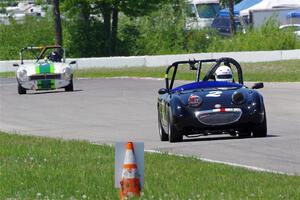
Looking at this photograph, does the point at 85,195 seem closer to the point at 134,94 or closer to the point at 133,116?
the point at 133,116

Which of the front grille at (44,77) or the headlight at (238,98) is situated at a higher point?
the headlight at (238,98)

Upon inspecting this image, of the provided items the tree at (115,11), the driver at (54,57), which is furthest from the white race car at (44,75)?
the tree at (115,11)

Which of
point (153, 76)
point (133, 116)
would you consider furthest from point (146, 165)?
point (153, 76)

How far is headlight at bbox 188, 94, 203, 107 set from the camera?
54.4ft

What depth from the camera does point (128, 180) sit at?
937 cm

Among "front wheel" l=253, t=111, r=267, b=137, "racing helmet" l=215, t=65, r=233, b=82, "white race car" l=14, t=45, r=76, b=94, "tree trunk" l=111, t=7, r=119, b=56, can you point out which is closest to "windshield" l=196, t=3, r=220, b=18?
"tree trunk" l=111, t=7, r=119, b=56

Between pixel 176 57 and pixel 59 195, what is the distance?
36.7 m

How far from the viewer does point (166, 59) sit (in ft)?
153

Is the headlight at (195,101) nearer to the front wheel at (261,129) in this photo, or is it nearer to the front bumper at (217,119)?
the front bumper at (217,119)

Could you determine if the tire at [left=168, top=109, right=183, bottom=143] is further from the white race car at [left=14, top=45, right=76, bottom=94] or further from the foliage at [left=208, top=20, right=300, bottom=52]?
the foliage at [left=208, top=20, right=300, bottom=52]

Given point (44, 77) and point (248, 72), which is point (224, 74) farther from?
point (248, 72)

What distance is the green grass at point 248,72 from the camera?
35000 millimetres

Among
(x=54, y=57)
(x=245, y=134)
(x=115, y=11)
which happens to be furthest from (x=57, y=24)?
(x=245, y=134)

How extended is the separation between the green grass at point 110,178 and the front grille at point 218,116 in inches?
80.5
